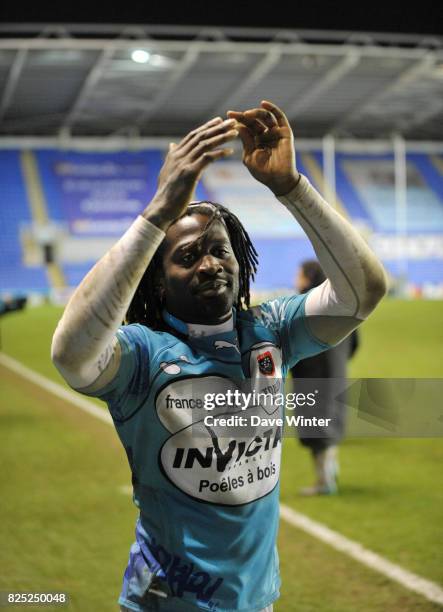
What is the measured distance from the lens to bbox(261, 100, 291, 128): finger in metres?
1.64

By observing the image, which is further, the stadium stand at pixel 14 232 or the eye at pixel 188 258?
the stadium stand at pixel 14 232

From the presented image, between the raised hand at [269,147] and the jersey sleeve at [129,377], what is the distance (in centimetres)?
42

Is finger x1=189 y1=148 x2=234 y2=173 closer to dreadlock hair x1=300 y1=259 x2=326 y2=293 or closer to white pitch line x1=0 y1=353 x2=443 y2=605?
white pitch line x1=0 y1=353 x2=443 y2=605

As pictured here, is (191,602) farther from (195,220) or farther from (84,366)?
(195,220)

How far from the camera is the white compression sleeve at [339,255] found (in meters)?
1.68

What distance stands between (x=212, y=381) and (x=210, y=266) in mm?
268

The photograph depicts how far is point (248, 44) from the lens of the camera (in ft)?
55.5

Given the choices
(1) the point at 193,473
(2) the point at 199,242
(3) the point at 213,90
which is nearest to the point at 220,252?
(2) the point at 199,242

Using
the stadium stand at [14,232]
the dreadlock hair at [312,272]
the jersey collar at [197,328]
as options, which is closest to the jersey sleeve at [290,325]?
the jersey collar at [197,328]

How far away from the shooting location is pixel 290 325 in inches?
75.5

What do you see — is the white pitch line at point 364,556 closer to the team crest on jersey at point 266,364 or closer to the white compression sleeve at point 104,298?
the team crest on jersey at point 266,364

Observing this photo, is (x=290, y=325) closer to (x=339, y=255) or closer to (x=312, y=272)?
(x=339, y=255)

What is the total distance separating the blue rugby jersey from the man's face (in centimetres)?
8

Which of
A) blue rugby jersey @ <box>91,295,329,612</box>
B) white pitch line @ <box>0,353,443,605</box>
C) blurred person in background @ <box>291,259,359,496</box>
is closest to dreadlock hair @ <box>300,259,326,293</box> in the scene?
blurred person in background @ <box>291,259,359,496</box>
